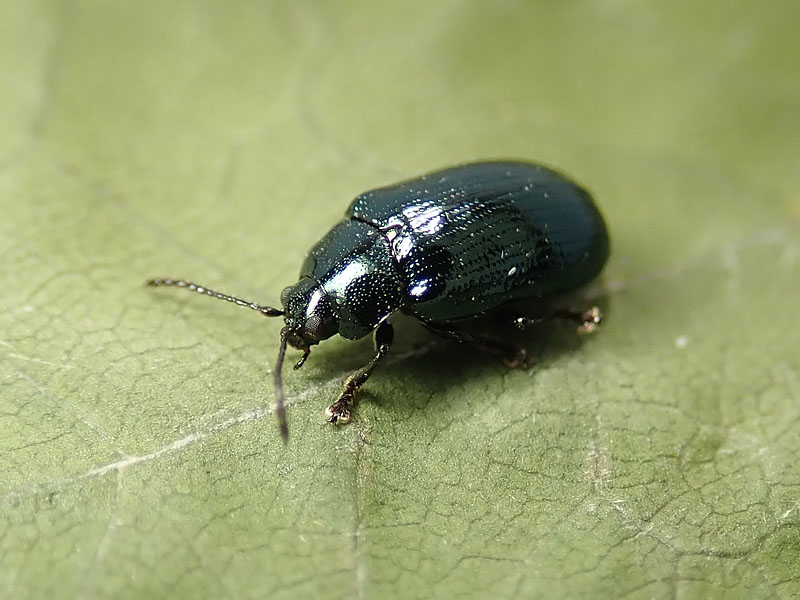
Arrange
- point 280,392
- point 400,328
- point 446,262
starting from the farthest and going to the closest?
point 400,328 → point 446,262 → point 280,392

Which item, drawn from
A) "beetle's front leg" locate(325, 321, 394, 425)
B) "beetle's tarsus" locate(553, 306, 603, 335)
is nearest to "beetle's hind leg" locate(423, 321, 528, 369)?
"beetle's front leg" locate(325, 321, 394, 425)

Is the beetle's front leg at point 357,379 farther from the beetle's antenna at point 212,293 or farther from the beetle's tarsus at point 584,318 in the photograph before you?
the beetle's tarsus at point 584,318

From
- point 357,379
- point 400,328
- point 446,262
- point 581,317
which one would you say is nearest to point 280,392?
point 357,379

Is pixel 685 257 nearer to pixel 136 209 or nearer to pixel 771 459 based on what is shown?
pixel 771 459

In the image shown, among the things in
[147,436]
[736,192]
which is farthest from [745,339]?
[147,436]

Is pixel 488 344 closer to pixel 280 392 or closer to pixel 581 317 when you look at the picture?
pixel 581 317

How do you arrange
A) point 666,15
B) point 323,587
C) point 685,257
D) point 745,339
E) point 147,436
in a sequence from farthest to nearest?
1. point 666,15
2. point 685,257
3. point 745,339
4. point 147,436
5. point 323,587
